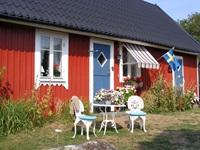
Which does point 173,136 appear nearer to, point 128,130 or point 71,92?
point 128,130

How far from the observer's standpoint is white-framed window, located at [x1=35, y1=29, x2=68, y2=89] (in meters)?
9.15

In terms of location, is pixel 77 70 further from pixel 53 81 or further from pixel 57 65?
pixel 53 81

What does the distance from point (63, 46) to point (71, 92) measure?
1660 millimetres

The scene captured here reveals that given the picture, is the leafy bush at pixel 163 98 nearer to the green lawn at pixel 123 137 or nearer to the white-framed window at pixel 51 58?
the green lawn at pixel 123 137

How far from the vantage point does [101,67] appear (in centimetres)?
1116

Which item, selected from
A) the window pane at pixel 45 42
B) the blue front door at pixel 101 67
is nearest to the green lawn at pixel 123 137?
the blue front door at pixel 101 67

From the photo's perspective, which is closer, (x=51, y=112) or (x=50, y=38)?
(x=51, y=112)

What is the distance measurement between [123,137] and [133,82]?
5092 mm

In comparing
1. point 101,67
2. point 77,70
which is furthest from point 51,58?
point 101,67

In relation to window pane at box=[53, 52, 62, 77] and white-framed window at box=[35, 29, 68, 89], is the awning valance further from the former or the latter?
window pane at box=[53, 52, 62, 77]

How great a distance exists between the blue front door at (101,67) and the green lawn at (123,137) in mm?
2176

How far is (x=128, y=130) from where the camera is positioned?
8.16 m

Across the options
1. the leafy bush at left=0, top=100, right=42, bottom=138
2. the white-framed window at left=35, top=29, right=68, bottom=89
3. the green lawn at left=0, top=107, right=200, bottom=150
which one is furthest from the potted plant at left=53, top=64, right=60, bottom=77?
the leafy bush at left=0, top=100, right=42, bottom=138

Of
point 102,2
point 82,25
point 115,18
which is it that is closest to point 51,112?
point 82,25
